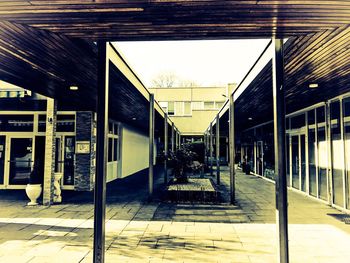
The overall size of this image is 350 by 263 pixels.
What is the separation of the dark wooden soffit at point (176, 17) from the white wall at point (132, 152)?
11016mm

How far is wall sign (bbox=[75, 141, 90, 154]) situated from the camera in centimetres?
981

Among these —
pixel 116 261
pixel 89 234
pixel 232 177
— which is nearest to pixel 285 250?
pixel 116 261

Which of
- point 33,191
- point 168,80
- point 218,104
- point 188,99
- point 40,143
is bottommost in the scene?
point 33,191

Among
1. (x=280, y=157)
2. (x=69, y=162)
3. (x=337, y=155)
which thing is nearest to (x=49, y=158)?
(x=69, y=162)

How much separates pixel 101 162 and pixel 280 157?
7.09ft

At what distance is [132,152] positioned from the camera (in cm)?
1633

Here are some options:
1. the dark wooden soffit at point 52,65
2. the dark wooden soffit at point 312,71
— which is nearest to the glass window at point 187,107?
the dark wooden soffit at point 312,71

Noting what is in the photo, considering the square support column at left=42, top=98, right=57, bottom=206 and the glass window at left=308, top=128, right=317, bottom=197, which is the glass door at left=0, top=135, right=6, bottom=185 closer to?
the square support column at left=42, top=98, right=57, bottom=206

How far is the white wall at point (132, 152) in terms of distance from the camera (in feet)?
46.3

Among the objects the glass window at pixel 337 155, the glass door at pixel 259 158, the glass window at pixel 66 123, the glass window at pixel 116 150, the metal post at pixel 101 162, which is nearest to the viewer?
the metal post at pixel 101 162

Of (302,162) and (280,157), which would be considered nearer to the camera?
(280,157)

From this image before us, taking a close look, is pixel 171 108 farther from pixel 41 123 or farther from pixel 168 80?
pixel 41 123

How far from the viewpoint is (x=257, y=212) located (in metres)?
6.67

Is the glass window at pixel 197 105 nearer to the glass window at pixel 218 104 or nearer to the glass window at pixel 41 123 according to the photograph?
the glass window at pixel 218 104
